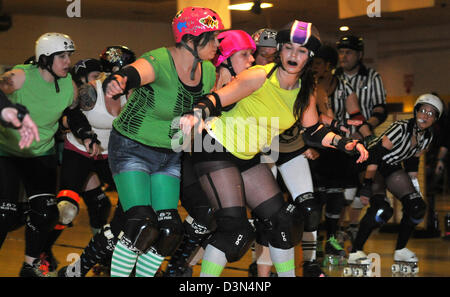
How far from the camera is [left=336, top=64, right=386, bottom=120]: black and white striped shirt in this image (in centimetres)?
524

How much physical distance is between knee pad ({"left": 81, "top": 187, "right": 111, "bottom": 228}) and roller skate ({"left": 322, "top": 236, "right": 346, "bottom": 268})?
60.1 inches

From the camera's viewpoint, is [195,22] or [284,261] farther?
[284,261]

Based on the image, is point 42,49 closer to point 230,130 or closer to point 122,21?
point 230,130

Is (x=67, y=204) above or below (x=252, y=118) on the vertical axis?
below

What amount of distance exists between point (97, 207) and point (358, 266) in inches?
64.8

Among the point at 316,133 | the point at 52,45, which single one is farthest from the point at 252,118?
the point at 52,45

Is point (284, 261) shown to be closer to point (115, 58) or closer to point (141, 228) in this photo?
point (141, 228)

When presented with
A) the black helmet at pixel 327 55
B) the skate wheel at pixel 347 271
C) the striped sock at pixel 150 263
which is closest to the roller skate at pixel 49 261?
the striped sock at pixel 150 263

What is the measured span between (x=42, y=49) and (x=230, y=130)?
3.64 ft

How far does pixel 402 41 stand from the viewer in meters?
14.0

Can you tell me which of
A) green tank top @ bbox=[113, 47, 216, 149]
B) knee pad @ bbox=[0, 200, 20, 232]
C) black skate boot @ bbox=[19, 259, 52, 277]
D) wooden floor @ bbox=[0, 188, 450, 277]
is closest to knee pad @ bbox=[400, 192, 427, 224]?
wooden floor @ bbox=[0, 188, 450, 277]

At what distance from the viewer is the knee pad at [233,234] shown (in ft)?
9.26

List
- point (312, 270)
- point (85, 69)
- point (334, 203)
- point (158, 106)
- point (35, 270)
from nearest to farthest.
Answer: point (158, 106), point (35, 270), point (312, 270), point (85, 69), point (334, 203)

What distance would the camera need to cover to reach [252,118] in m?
2.96
